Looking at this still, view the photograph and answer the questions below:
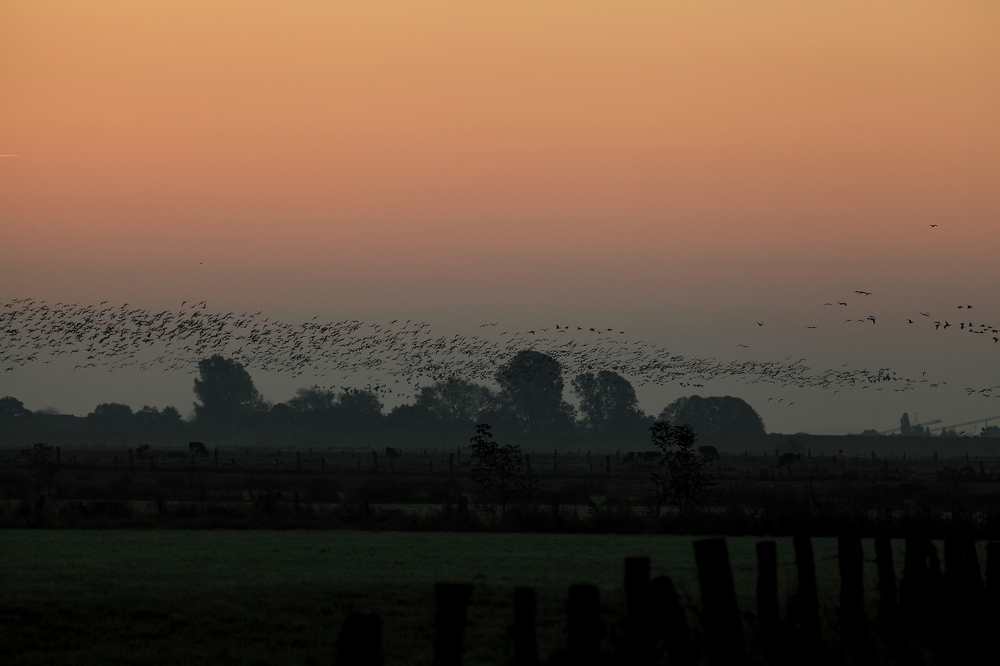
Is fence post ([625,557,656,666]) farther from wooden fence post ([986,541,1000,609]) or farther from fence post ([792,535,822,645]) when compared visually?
wooden fence post ([986,541,1000,609])

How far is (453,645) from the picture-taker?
8.27 metres

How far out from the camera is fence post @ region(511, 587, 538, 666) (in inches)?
344

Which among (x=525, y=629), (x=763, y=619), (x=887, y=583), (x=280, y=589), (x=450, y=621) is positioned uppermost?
(x=450, y=621)

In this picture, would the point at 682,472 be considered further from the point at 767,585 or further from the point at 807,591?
the point at 767,585

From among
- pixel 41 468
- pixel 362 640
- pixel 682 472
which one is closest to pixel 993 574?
pixel 362 640

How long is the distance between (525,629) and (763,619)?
4.34 m

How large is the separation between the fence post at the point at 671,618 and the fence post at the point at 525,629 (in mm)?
1951

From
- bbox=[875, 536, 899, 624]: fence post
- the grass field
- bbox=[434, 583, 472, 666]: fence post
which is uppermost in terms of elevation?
bbox=[434, 583, 472, 666]: fence post

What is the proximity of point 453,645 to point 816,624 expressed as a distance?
5574 millimetres

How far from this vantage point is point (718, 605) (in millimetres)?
10500

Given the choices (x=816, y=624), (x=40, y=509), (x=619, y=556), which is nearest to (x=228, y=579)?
(x=619, y=556)

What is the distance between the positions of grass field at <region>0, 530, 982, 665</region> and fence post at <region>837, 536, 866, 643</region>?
82 centimetres

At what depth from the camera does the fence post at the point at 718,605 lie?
10336 millimetres

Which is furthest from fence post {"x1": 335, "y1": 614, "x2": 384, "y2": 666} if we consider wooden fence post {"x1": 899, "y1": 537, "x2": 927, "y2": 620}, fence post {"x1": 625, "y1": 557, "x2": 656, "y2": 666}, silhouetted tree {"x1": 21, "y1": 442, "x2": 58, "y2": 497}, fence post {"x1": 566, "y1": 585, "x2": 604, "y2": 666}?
silhouetted tree {"x1": 21, "y1": 442, "x2": 58, "y2": 497}
